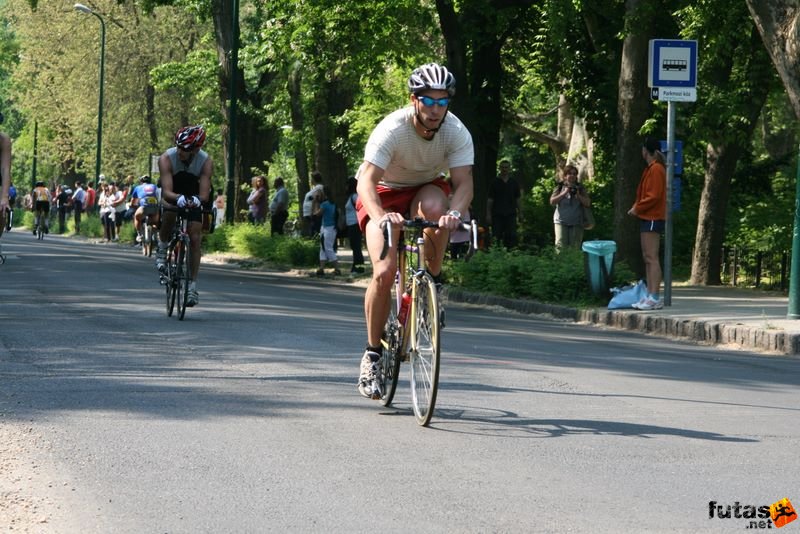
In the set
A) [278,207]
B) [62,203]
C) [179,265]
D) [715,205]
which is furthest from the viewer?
[62,203]

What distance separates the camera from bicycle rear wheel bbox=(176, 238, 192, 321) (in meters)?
15.5

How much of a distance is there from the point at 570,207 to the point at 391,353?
1776 cm

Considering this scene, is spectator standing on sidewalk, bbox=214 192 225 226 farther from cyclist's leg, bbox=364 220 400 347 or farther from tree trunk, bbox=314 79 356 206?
cyclist's leg, bbox=364 220 400 347

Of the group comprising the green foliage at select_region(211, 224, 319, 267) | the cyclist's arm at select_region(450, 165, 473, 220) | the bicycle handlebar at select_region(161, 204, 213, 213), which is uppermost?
the cyclist's arm at select_region(450, 165, 473, 220)

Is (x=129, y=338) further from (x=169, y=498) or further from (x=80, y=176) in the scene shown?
(x=80, y=176)

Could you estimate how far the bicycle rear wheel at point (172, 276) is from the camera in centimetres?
1566

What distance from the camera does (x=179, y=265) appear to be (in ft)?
51.0

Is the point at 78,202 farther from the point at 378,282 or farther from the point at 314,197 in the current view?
the point at 378,282

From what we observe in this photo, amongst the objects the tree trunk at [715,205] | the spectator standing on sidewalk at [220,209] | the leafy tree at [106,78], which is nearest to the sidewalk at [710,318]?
the tree trunk at [715,205]

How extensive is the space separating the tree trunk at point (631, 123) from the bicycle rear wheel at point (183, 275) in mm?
8862

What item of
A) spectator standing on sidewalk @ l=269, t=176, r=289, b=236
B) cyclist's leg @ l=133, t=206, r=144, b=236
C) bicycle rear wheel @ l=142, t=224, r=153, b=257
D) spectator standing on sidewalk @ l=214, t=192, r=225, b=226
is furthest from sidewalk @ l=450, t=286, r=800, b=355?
spectator standing on sidewalk @ l=214, t=192, r=225, b=226

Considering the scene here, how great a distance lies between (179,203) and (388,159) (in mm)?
6988

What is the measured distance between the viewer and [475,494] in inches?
260

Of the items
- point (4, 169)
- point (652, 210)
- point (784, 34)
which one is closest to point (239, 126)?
point (652, 210)
